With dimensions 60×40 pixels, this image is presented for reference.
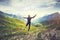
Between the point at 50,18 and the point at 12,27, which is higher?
the point at 50,18

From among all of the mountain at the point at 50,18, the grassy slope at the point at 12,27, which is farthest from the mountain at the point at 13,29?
the mountain at the point at 50,18

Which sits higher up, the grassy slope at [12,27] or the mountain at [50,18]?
the mountain at [50,18]

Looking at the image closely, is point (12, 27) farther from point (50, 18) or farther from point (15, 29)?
point (50, 18)

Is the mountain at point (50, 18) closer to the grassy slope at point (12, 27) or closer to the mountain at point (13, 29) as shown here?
the grassy slope at point (12, 27)

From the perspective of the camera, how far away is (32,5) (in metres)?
10.1

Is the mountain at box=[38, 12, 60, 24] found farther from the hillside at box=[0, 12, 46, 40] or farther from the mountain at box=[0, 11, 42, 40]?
the mountain at box=[0, 11, 42, 40]

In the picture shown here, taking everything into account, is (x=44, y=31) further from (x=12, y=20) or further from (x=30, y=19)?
(x=12, y=20)

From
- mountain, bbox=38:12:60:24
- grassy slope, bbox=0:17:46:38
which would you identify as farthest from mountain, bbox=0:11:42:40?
mountain, bbox=38:12:60:24

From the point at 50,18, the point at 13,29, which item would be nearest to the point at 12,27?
the point at 13,29

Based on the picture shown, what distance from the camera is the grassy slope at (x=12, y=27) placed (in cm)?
984

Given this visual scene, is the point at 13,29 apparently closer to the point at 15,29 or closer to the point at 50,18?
the point at 15,29

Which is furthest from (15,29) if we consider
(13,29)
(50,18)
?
(50,18)

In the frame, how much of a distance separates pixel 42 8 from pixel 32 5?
434 mm

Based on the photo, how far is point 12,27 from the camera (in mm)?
9875
